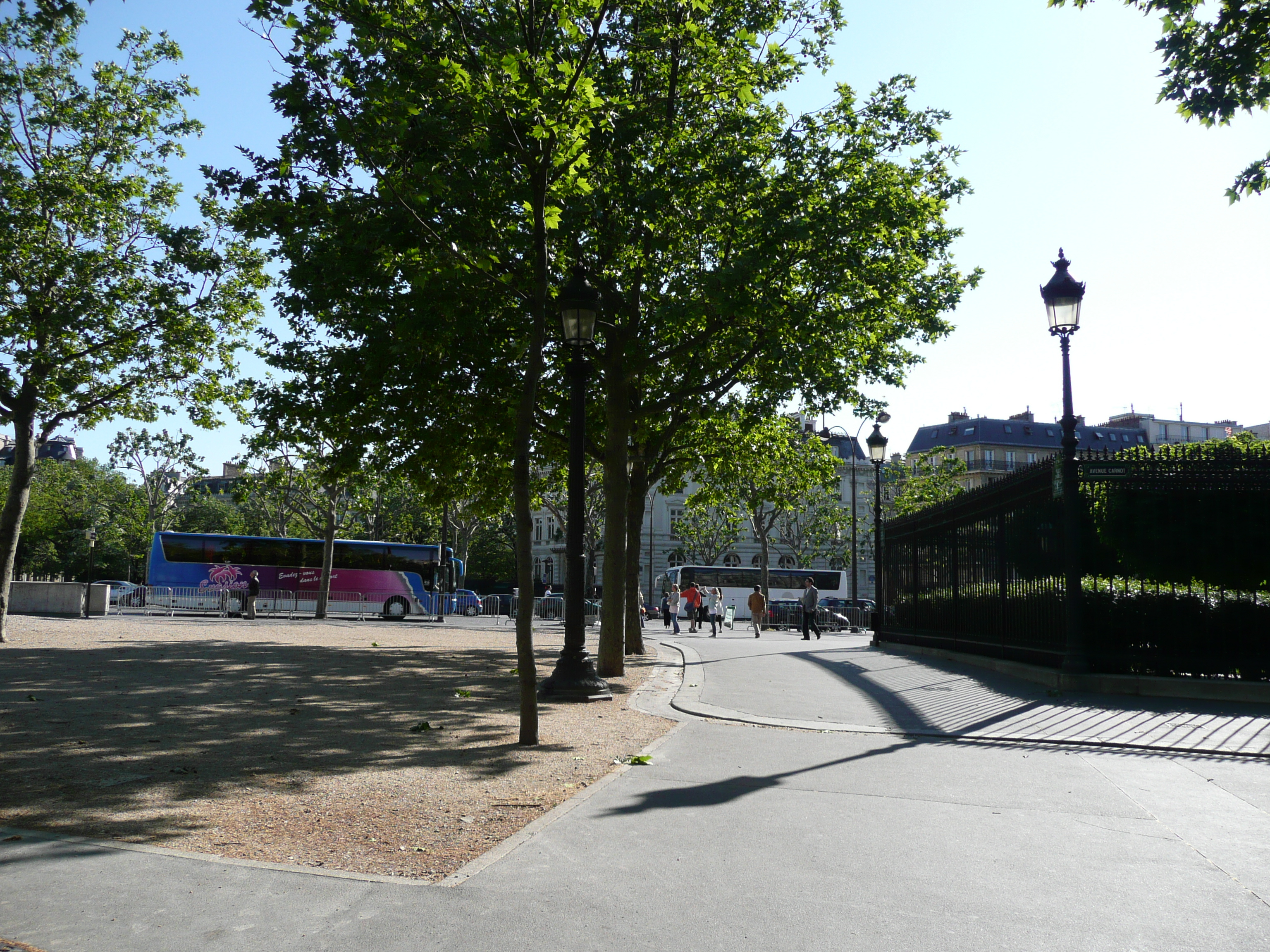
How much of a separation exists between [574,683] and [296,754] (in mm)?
4299

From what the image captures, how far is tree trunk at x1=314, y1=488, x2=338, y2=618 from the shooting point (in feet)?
107

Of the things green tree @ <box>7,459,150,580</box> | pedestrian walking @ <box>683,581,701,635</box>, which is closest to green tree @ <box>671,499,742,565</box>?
pedestrian walking @ <box>683,581,701,635</box>

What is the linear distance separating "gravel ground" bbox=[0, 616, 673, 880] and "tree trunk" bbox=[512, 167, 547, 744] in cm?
39

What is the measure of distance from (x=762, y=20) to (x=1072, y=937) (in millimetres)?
15016

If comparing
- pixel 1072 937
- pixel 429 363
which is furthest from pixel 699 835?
pixel 429 363

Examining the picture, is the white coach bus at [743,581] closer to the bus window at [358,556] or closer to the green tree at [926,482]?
the green tree at [926,482]

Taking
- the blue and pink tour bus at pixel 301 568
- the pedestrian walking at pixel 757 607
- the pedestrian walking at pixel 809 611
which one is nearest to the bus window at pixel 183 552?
the blue and pink tour bus at pixel 301 568

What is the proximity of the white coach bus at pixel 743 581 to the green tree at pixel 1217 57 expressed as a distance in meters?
40.4

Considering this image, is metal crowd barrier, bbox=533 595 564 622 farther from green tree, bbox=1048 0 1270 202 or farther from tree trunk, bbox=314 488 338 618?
green tree, bbox=1048 0 1270 202

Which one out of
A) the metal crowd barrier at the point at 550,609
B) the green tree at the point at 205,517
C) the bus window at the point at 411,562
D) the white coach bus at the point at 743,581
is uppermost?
the green tree at the point at 205,517

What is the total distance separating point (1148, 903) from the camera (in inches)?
165

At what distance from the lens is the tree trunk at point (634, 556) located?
64.0 feet

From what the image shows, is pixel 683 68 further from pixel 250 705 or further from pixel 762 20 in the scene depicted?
pixel 250 705

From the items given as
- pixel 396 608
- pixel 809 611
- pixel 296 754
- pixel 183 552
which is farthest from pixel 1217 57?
pixel 183 552
